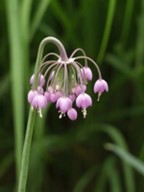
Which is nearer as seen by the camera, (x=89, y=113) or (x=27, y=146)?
(x=27, y=146)

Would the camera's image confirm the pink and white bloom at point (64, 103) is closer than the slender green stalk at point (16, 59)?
Yes

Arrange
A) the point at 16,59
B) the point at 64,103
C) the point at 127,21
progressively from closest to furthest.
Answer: the point at 64,103 < the point at 16,59 < the point at 127,21

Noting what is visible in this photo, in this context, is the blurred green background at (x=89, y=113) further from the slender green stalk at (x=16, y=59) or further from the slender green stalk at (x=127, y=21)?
the slender green stalk at (x=16, y=59)

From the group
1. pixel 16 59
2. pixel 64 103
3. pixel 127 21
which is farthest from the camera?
pixel 127 21

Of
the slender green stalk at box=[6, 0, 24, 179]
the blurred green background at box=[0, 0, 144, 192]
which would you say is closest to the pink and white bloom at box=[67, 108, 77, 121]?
the slender green stalk at box=[6, 0, 24, 179]

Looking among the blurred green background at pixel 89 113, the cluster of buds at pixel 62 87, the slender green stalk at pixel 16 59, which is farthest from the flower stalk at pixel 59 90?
the blurred green background at pixel 89 113

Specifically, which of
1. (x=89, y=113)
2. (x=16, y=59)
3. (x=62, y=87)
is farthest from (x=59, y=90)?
(x=89, y=113)

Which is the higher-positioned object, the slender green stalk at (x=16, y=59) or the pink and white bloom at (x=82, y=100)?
the slender green stalk at (x=16, y=59)

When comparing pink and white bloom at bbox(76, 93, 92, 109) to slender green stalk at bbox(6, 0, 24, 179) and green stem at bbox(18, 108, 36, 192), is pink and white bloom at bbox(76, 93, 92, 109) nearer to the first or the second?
green stem at bbox(18, 108, 36, 192)

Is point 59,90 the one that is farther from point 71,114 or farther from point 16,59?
point 16,59
